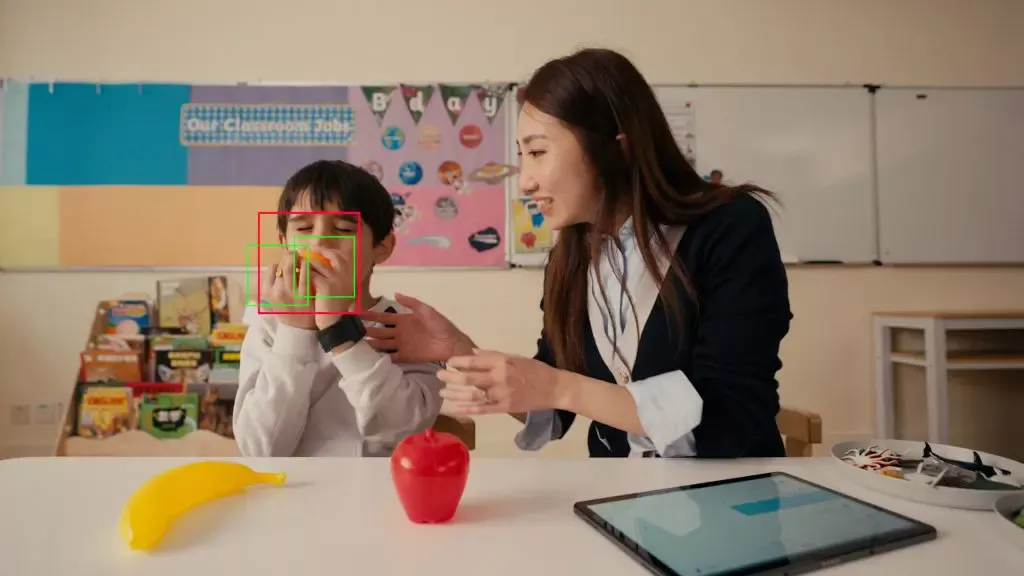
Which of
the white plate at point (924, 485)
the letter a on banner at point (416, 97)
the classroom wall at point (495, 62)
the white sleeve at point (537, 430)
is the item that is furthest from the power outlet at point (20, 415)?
the white plate at point (924, 485)

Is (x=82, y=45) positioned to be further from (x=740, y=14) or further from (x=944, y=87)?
(x=944, y=87)

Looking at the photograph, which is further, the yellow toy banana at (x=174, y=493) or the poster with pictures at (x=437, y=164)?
the poster with pictures at (x=437, y=164)

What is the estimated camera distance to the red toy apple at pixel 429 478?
490 millimetres

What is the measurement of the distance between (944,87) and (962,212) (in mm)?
572

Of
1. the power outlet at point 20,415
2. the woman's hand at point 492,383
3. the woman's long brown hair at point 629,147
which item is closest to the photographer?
the woman's hand at point 492,383

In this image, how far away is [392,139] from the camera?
2.49 metres

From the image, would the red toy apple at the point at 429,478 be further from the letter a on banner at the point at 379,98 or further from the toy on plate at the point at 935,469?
the letter a on banner at the point at 379,98

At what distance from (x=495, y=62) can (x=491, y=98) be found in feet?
0.55

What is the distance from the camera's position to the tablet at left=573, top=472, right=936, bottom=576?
42 centimetres

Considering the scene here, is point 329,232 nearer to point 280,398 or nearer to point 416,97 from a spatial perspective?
point 280,398

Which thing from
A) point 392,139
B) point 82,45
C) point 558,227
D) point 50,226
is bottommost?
point 558,227

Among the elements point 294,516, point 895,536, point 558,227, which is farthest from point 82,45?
point 895,536

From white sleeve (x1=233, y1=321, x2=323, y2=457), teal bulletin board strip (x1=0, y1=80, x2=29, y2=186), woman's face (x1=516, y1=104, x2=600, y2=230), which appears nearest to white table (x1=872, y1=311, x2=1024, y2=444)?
woman's face (x1=516, y1=104, x2=600, y2=230)

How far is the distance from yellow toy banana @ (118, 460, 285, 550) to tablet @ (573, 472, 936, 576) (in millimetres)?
352
